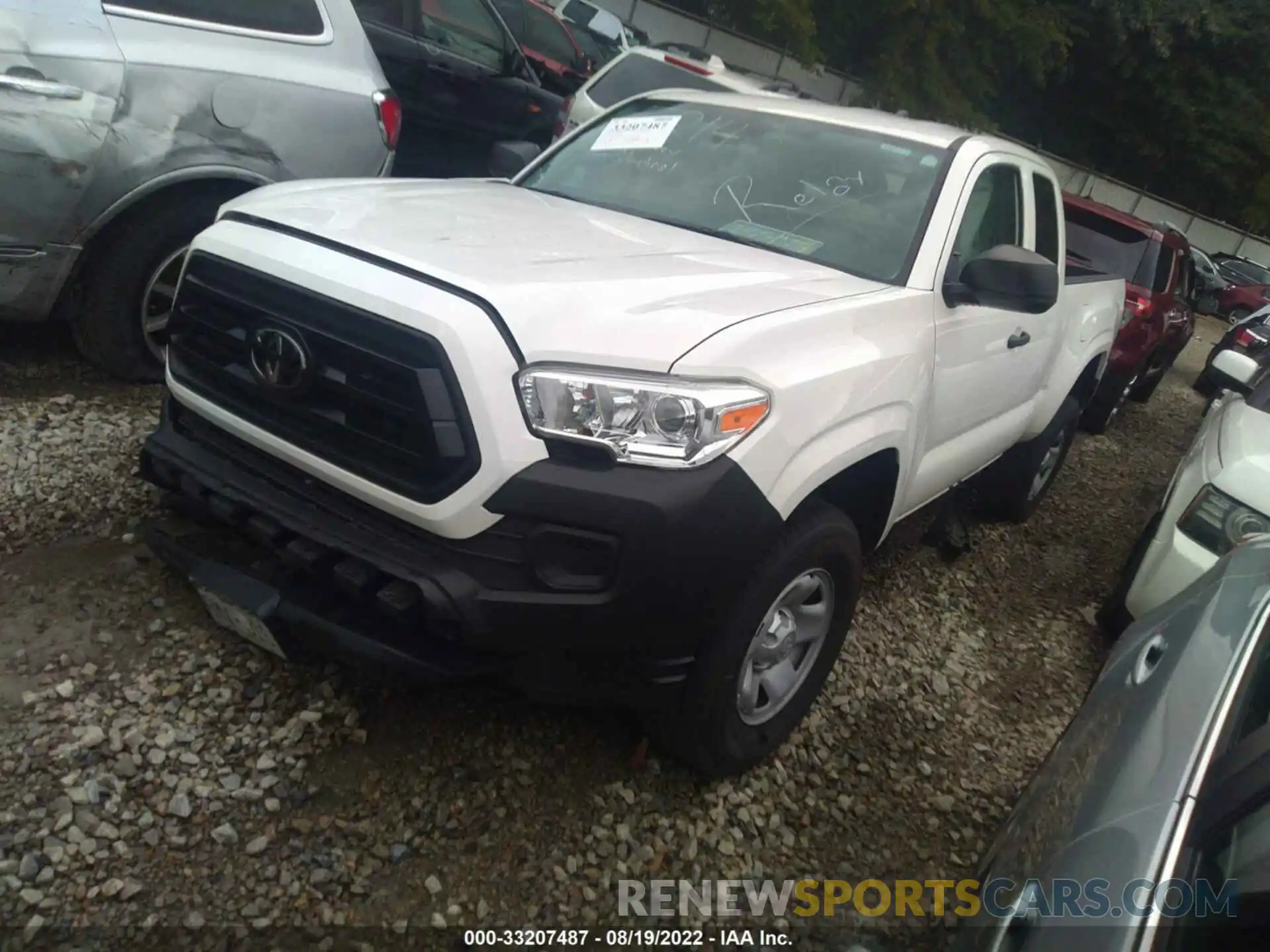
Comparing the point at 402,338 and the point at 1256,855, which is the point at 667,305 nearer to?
the point at 402,338

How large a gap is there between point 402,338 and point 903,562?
309 centimetres

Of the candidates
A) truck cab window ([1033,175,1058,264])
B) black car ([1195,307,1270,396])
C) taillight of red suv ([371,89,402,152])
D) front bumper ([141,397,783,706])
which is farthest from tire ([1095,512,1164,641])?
taillight of red suv ([371,89,402,152])

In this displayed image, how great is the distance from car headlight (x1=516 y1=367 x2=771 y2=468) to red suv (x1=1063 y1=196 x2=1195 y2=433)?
19.5 feet

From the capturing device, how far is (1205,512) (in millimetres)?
3527

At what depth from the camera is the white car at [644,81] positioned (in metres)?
7.29

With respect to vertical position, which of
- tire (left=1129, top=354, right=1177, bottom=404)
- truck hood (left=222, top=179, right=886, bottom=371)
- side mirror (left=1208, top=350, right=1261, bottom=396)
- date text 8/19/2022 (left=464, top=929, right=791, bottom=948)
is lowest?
tire (left=1129, top=354, right=1177, bottom=404)

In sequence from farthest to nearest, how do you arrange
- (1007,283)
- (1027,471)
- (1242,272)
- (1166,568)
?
(1242,272), (1027,471), (1166,568), (1007,283)

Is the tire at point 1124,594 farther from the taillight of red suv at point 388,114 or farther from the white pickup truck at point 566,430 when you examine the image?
the taillight of red suv at point 388,114

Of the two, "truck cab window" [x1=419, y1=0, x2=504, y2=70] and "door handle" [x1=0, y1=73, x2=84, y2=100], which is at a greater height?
"truck cab window" [x1=419, y1=0, x2=504, y2=70]

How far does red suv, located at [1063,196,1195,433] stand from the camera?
7141 millimetres

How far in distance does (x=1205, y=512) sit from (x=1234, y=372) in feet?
4.71

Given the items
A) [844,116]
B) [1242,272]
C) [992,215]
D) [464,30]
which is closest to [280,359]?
[844,116]

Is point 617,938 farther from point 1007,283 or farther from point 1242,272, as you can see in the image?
point 1242,272

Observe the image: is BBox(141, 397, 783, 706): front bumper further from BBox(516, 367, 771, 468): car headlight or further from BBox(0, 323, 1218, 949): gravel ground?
BBox(0, 323, 1218, 949): gravel ground
